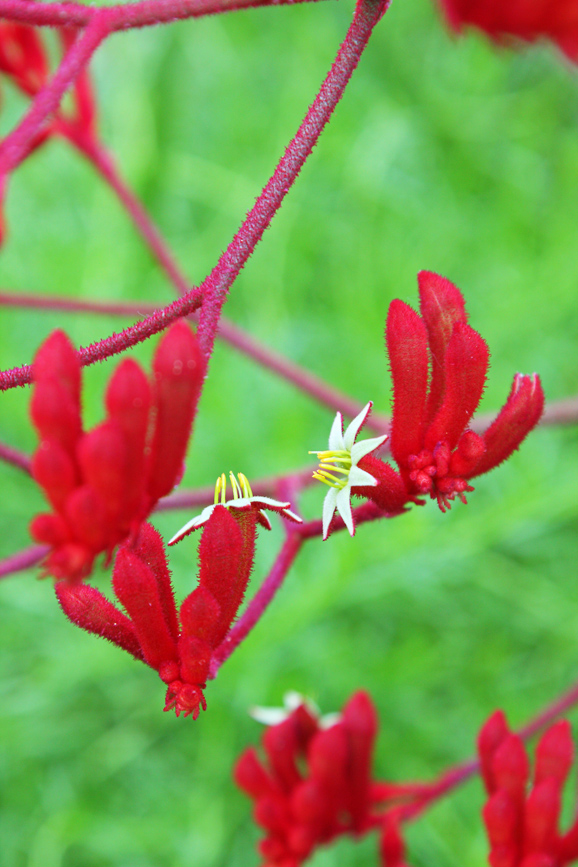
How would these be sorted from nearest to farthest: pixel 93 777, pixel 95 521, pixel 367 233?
pixel 95 521 < pixel 93 777 < pixel 367 233

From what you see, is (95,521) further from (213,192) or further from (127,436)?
(213,192)

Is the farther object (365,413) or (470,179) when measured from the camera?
(470,179)

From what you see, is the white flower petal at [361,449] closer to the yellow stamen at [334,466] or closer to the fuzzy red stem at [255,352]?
the yellow stamen at [334,466]

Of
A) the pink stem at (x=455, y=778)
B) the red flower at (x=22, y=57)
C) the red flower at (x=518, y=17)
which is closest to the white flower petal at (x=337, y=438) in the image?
the pink stem at (x=455, y=778)

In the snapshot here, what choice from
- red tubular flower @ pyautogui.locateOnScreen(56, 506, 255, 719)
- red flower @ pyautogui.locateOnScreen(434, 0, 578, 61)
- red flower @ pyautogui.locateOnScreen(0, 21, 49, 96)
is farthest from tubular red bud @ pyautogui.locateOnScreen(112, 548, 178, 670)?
red flower @ pyautogui.locateOnScreen(434, 0, 578, 61)

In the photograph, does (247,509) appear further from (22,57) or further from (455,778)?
(22,57)

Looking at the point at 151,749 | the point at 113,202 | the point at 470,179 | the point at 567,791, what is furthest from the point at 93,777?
the point at 470,179

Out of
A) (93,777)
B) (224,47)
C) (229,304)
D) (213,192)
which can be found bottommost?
(93,777)
